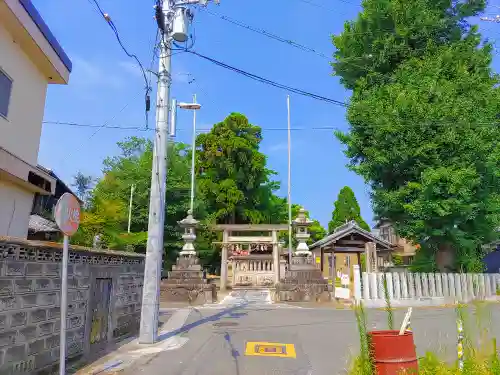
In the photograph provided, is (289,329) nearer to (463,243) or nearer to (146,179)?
(463,243)

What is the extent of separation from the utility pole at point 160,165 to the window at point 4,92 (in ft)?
9.68

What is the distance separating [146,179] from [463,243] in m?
21.2

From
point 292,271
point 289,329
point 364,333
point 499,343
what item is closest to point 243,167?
point 292,271

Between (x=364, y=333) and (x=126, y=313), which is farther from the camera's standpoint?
(x=126, y=313)

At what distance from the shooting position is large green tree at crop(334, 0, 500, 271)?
1506cm

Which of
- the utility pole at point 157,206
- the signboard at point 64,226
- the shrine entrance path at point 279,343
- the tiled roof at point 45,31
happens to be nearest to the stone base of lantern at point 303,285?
the shrine entrance path at point 279,343

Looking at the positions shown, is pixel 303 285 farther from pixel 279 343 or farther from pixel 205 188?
pixel 205 188

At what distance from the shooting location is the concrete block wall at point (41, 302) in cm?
448

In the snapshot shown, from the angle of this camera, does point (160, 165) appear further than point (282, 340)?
Yes

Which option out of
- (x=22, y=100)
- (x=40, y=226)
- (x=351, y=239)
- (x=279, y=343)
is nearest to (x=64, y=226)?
(x=22, y=100)

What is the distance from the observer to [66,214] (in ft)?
14.0

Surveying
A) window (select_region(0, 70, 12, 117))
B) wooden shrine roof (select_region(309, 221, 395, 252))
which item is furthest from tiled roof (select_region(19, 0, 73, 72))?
wooden shrine roof (select_region(309, 221, 395, 252))

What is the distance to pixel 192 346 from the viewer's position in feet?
25.3

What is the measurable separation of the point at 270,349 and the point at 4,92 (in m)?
7.19
